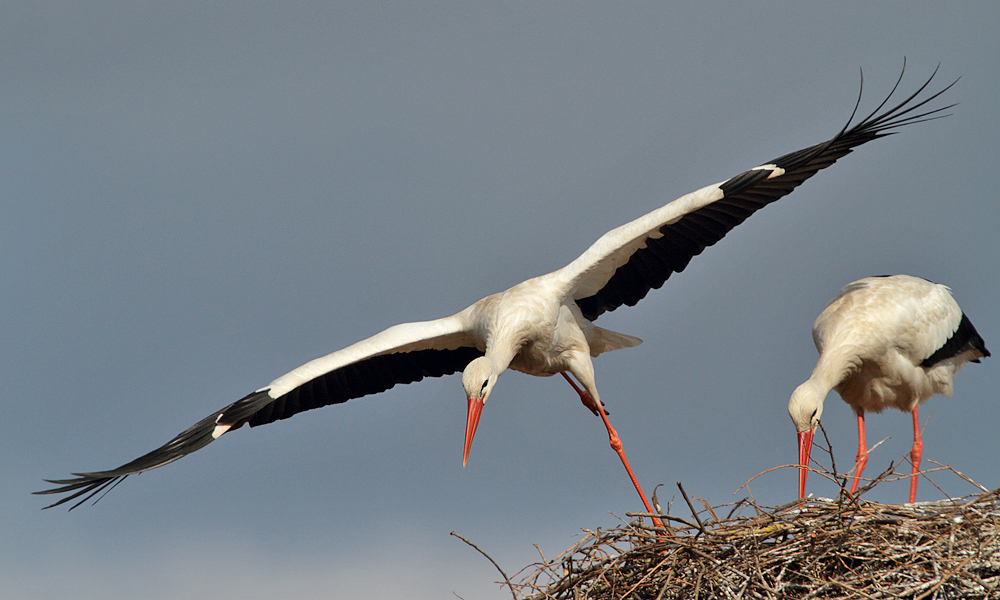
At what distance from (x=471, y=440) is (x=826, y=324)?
285 centimetres

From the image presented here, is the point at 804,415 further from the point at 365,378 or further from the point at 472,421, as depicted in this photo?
the point at 365,378

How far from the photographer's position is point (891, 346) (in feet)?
23.1

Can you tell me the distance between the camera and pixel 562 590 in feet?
17.0

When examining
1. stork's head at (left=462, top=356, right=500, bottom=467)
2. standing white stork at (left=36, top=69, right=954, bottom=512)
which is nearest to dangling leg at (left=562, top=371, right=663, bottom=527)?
standing white stork at (left=36, top=69, right=954, bottom=512)

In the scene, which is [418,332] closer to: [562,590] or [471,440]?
[471,440]

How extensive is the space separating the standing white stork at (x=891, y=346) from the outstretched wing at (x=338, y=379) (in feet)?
8.45

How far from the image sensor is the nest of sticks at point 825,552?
4.41m

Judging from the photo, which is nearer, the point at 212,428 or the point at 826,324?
the point at 212,428

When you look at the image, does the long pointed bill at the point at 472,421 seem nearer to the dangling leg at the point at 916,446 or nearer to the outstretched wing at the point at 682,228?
the outstretched wing at the point at 682,228

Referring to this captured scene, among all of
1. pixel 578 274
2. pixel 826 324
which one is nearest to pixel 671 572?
pixel 578 274

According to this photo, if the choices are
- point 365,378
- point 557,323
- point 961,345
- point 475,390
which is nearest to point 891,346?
point 961,345

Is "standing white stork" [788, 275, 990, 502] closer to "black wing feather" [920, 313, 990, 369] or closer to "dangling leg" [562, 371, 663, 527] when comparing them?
"black wing feather" [920, 313, 990, 369]

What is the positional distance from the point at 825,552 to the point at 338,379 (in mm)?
4407

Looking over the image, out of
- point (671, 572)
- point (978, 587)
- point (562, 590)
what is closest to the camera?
point (978, 587)
